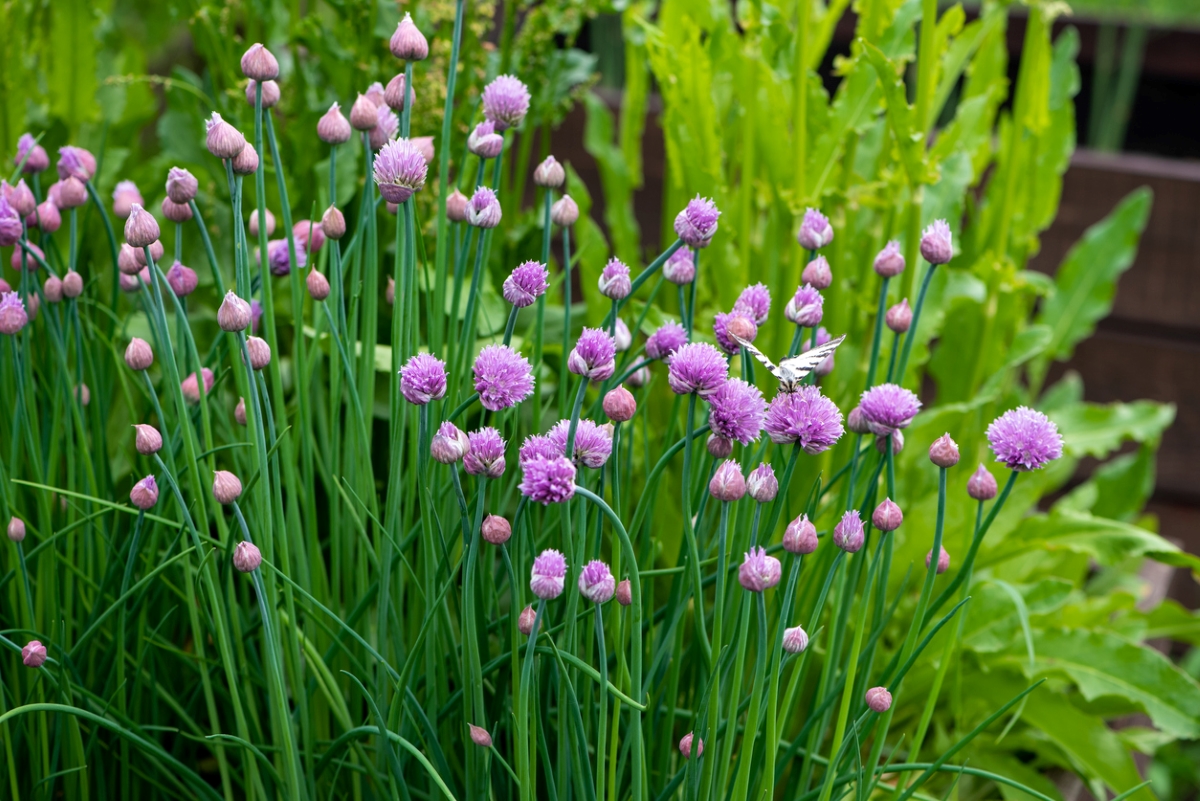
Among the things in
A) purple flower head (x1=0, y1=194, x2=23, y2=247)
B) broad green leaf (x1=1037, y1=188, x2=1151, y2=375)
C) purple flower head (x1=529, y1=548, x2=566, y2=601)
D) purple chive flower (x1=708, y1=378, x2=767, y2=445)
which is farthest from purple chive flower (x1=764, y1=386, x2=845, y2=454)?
broad green leaf (x1=1037, y1=188, x2=1151, y2=375)

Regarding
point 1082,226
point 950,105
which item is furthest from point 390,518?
point 950,105

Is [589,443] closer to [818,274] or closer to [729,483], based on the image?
[729,483]

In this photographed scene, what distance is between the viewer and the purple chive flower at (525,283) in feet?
1.60

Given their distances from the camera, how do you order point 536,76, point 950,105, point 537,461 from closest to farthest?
point 537,461 → point 536,76 → point 950,105

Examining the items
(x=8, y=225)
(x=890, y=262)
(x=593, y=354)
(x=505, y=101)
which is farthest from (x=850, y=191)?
(x=8, y=225)

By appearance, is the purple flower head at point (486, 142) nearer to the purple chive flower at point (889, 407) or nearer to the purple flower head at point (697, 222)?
the purple flower head at point (697, 222)

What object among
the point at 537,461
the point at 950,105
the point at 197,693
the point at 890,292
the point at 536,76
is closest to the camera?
the point at 537,461

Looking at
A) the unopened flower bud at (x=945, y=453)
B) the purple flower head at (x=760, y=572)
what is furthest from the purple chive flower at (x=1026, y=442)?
the purple flower head at (x=760, y=572)

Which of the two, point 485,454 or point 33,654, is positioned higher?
point 485,454

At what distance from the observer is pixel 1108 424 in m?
1.19

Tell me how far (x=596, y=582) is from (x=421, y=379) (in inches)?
4.5

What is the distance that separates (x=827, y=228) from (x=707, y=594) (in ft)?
1.36

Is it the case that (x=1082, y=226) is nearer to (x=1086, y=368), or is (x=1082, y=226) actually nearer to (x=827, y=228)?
(x=1086, y=368)

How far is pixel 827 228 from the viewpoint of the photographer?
0.62 meters
